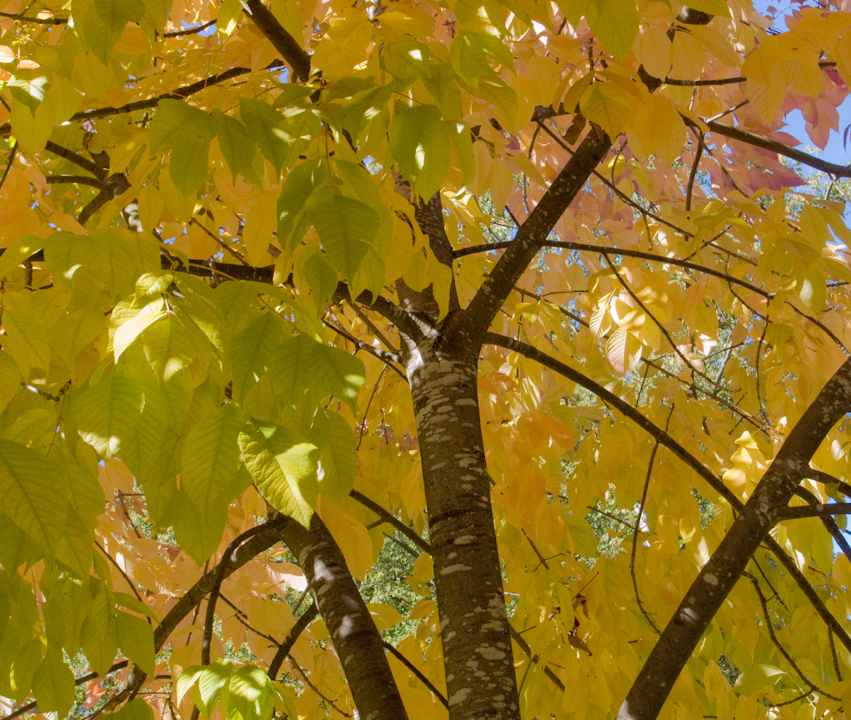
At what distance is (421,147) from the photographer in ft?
2.71

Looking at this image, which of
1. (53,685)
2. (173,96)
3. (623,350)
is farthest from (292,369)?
(623,350)

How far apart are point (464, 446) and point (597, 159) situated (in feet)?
2.02

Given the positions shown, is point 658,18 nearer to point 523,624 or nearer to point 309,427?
point 309,427

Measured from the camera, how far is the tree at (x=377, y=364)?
704mm

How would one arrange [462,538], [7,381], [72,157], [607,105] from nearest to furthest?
[7,381] → [607,105] → [462,538] → [72,157]

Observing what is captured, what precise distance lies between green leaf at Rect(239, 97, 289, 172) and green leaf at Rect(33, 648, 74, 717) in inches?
28.4

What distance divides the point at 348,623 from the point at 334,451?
719mm

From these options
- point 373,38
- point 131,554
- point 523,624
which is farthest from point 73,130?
point 523,624

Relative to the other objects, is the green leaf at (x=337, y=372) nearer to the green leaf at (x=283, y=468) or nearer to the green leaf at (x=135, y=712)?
the green leaf at (x=283, y=468)

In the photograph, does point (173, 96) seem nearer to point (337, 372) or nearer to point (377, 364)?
point (337, 372)

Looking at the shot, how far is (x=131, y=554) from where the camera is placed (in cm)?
226

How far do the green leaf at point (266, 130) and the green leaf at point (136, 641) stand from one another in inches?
Answer: 25.1

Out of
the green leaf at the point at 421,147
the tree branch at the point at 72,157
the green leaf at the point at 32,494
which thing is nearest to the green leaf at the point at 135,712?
the green leaf at the point at 32,494

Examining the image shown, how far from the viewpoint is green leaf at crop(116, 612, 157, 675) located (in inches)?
37.4
